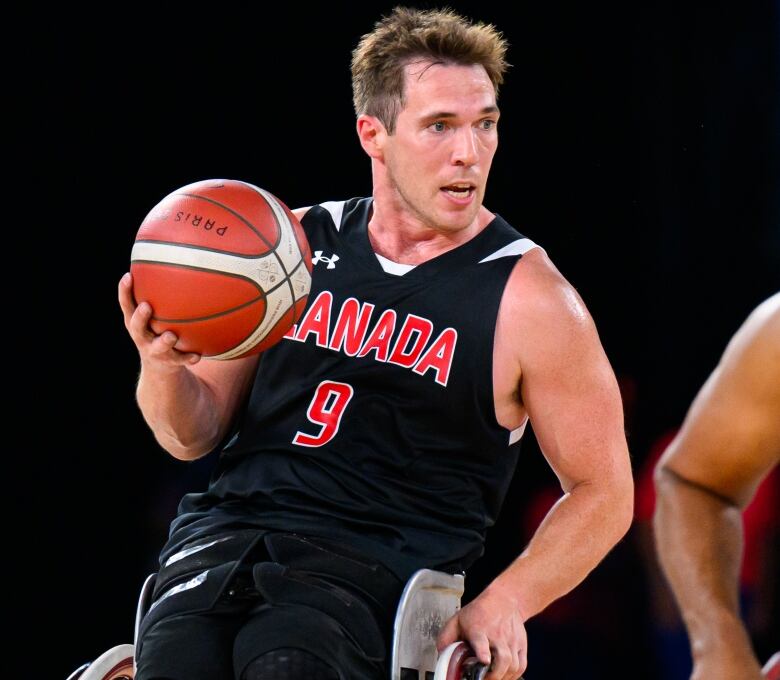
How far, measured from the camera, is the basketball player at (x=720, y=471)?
77.9 inches

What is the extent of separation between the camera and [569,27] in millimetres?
4625

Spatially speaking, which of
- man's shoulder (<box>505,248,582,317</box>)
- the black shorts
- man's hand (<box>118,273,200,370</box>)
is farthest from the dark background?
man's hand (<box>118,273,200,370</box>)

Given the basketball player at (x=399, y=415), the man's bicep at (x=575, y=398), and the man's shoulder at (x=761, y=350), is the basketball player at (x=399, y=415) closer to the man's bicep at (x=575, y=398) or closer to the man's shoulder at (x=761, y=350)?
the man's bicep at (x=575, y=398)

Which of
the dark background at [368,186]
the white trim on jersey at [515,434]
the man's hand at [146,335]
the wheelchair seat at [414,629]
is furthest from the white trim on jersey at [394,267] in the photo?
the dark background at [368,186]

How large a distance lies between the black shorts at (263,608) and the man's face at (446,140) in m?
0.71

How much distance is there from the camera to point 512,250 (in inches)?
105

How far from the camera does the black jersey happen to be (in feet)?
8.21

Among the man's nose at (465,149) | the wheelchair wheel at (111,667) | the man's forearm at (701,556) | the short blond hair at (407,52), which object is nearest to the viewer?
the man's forearm at (701,556)

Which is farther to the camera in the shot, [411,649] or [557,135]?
[557,135]

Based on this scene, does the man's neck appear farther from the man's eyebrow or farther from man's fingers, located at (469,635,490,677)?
man's fingers, located at (469,635,490,677)

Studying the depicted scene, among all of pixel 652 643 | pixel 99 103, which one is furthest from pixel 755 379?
pixel 99 103

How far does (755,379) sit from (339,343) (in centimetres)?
88

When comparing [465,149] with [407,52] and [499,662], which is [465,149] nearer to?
[407,52]

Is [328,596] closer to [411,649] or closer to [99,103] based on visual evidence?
[411,649]
